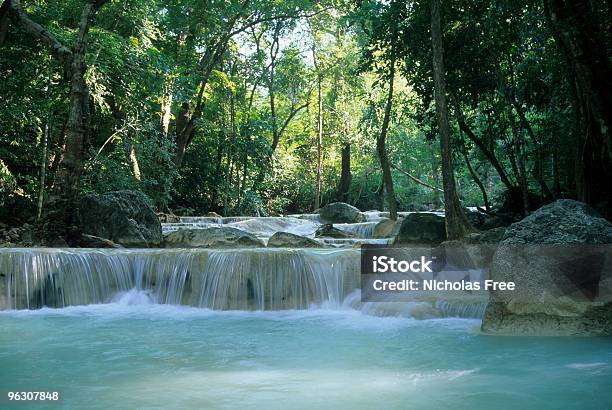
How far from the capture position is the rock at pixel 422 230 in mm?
12914

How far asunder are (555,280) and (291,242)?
7867mm

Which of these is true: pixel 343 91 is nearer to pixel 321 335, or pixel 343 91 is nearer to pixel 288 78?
pixel 288 78

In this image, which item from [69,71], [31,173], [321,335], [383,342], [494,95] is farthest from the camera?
[31,173]

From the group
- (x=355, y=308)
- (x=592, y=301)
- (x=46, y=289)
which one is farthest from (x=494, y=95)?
(x=46, y=289)

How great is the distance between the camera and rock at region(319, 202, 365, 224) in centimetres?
2211

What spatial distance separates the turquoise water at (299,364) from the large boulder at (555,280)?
20cm

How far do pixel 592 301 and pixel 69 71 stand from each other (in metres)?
10.6

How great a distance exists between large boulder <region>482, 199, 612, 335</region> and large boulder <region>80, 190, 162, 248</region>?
31.3 ft

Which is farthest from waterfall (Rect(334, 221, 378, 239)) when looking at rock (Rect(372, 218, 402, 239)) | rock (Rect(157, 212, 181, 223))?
rock (Rect(157, 212, 181, 223))

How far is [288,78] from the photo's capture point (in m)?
28.5

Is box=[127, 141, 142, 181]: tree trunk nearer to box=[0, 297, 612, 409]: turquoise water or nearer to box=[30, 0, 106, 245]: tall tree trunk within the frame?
box=[30, 0, 106, 245]: tall tree trunk

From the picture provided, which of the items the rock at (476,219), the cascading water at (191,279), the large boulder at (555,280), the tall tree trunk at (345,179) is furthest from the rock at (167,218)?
the large boulder at (555,280)

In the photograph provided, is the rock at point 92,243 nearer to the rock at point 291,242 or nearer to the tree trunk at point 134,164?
the rock at point 291,242

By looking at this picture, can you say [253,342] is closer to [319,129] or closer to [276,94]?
[319,129]
